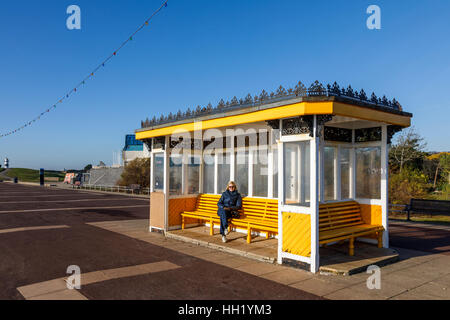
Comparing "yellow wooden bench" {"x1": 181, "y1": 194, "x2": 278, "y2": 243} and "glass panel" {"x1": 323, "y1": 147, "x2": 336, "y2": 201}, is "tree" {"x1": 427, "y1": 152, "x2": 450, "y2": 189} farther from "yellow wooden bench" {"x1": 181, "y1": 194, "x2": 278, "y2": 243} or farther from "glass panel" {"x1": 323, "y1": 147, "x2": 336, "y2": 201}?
"yellow wooden bench" {"x1": 181, "y1": 194, "x2": 278, "y2": 243}

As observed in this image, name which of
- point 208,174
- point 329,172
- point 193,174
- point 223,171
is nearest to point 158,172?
point 193,174

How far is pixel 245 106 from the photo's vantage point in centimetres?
691

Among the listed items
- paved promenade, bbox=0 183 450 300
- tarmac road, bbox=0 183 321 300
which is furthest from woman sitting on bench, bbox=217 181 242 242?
tarmac road, bbox=0 183 321 300

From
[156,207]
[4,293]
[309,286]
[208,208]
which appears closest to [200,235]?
[208,208]

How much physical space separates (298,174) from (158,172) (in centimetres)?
437

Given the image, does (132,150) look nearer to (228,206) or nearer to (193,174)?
(193,174)

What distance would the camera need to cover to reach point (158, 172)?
9875 mm

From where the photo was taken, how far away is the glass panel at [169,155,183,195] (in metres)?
9.77

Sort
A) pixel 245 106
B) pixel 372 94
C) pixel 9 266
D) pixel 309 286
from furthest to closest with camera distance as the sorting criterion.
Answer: pixel 245 106 → pixel 372 94 → pixel 9 266 → pixel 309 286

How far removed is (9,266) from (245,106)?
18.0 feet

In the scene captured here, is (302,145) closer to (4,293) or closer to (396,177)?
(4,293)

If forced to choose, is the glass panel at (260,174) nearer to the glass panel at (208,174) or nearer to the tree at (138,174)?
the glass panel at (208,174)

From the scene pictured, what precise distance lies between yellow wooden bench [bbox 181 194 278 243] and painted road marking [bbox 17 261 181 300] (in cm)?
208

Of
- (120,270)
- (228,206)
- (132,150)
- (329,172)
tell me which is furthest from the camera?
(132,150)
